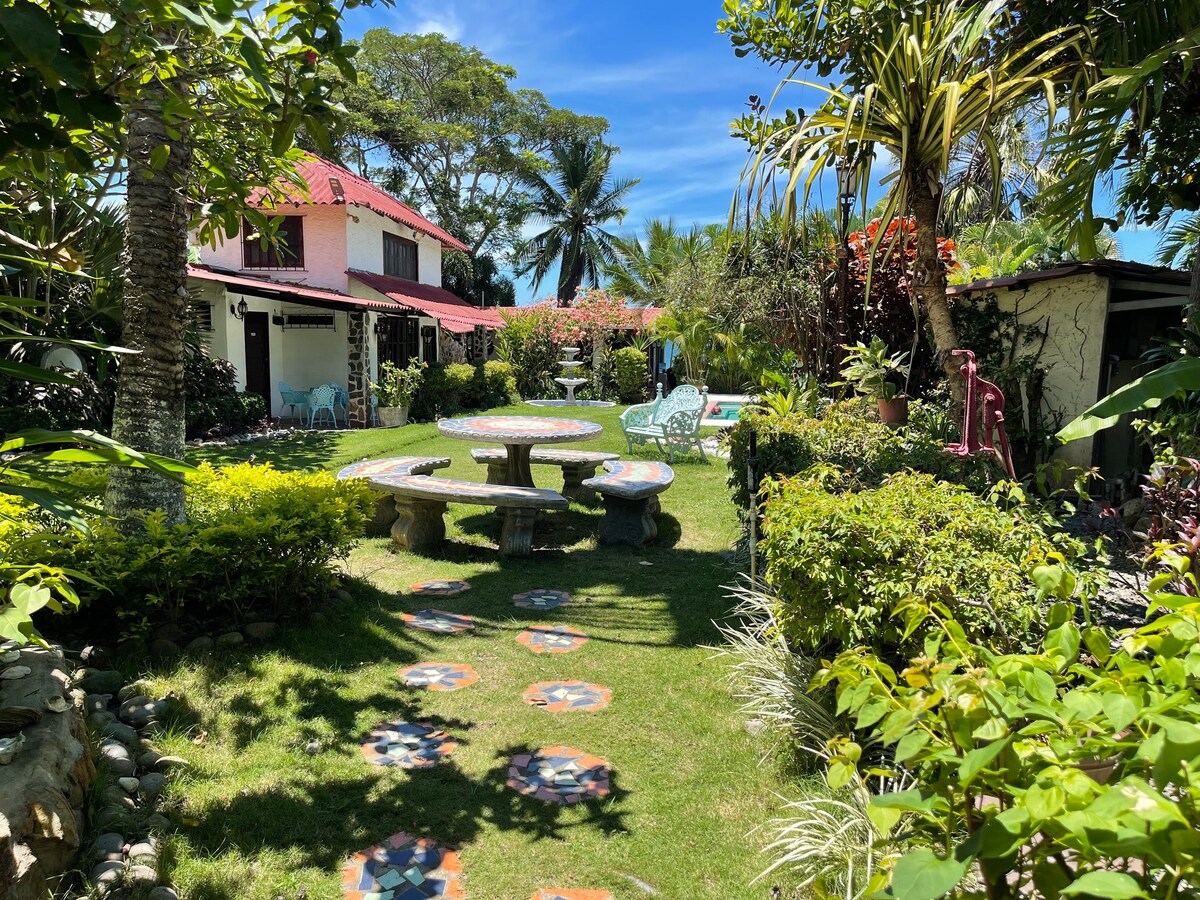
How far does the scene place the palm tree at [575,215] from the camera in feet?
122

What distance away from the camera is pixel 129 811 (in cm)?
285

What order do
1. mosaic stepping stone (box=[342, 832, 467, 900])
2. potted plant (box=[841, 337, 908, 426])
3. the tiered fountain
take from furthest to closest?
1. the tiered fountain
2. potted plant (box=[841, 337, 908, 426])
3. mosaic stepping stone (box=[342, 832, 467, 900])

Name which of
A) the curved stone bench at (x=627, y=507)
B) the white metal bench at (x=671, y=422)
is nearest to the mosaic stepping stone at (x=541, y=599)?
the curved stone bench at (x=627, y=507)

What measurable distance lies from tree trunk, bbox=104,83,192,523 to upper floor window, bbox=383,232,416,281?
1735cm

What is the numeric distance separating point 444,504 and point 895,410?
16.3 feet

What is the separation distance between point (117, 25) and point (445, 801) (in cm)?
315

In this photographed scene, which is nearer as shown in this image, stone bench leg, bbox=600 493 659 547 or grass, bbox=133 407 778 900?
grass, bbox=133 407 778 900

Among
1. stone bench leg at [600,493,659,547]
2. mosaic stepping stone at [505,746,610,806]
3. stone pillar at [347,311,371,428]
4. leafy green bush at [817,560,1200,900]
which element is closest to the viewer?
leafy green bush at [817,560,1200,900]

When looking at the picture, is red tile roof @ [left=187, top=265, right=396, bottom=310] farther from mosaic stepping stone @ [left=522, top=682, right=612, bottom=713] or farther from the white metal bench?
mosaic stepping stone @ [left=522, top=682, right=612, bottom=713]

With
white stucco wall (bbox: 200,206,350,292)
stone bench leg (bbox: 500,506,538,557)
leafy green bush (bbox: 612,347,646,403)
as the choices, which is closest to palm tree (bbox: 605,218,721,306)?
leafy green bush (bbox: 612,347,646,403)

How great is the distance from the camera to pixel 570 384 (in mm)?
22484

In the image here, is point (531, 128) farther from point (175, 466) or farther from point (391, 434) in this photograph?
point (175, 466)

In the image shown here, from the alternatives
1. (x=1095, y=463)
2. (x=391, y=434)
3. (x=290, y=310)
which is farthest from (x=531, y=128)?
(x=1095, y=463)

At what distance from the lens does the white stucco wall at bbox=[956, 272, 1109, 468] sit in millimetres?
8445
